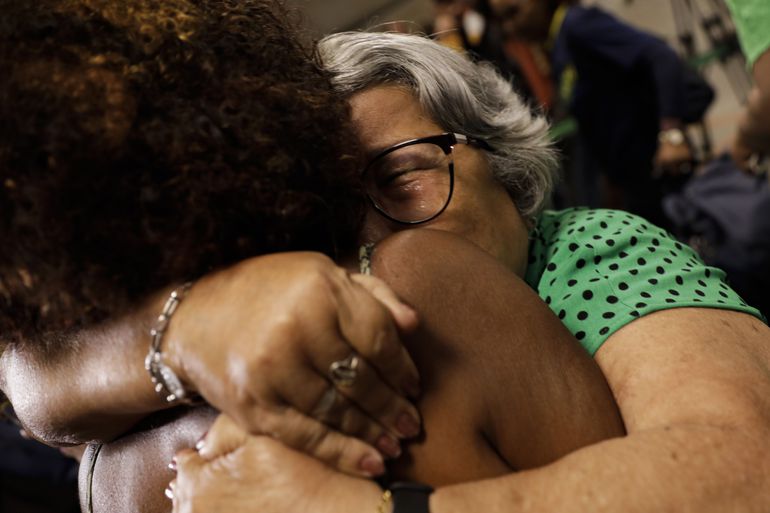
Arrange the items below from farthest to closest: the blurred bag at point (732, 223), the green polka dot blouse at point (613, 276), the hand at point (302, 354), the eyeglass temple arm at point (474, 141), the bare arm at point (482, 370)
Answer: the blurred bag at point (732, 223)
the eyeglass temple arm at point (474, 141)
the green polka dot blouse at point (613, 276)
the bare arm at point (482, 370)
the hand at point (302, 354)

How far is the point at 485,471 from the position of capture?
795 mm

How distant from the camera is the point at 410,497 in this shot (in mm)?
740

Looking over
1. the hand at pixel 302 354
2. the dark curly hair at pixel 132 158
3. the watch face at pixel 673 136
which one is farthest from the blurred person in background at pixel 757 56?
the hand at pixel 302 354

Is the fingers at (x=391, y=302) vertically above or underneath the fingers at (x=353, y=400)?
above

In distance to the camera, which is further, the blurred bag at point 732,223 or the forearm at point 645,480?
the blurred bag at point 732,223

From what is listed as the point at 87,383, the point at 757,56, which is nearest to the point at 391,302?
the point at 87,383

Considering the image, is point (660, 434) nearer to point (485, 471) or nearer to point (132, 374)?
point (485, 471)

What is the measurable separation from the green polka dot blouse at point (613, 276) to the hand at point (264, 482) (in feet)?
1.59

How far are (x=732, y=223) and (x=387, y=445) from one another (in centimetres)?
266

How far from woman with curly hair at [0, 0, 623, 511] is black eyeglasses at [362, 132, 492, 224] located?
0.76ft

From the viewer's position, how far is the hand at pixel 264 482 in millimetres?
735

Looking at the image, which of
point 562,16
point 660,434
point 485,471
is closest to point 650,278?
point 660,434

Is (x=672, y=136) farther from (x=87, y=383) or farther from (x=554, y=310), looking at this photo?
(x=87, y=383)

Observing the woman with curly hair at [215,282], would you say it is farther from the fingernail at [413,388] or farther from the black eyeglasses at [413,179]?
the black eyeglasses at [413,179]
